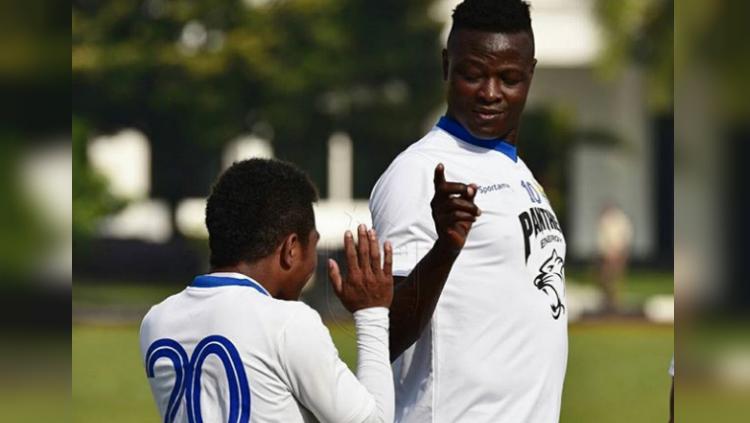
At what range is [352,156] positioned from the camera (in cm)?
3186

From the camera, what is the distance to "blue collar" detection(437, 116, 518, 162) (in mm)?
3770

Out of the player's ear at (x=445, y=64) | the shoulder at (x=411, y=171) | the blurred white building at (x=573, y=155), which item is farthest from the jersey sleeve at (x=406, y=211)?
the blurred white building at (x=573, y=155)

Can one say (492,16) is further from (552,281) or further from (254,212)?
(254,212)

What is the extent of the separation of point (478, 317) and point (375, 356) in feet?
2.05

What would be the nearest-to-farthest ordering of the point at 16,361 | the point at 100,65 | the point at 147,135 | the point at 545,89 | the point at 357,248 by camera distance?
the point at 16,361
the point at 357,248
the point at 100,65
the point at 147,135
the point at 545,89

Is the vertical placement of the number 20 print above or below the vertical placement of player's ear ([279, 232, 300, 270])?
below

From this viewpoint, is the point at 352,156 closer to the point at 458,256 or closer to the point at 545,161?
the point at 545,161

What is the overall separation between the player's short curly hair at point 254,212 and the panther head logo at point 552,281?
78cm

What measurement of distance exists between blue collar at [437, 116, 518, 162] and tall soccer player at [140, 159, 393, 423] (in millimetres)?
726

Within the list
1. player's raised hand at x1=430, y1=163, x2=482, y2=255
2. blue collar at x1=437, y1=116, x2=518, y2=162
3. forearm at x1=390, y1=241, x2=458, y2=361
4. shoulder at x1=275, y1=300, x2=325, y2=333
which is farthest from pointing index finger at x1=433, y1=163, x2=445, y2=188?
blue collar at x1=437, y1=116, x2=518, y2=162

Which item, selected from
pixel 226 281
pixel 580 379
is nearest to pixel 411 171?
pixel 226 281

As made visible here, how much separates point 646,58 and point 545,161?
338 centimetres

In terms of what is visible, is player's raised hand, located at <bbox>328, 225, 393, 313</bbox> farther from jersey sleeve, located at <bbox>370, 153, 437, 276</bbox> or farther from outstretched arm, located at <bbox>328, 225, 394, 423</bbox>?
jersey sleeve, located at <bbox>370, 153, 437, 276</bbox>

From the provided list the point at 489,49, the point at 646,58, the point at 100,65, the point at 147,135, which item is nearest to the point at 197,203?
the point at 147,135
